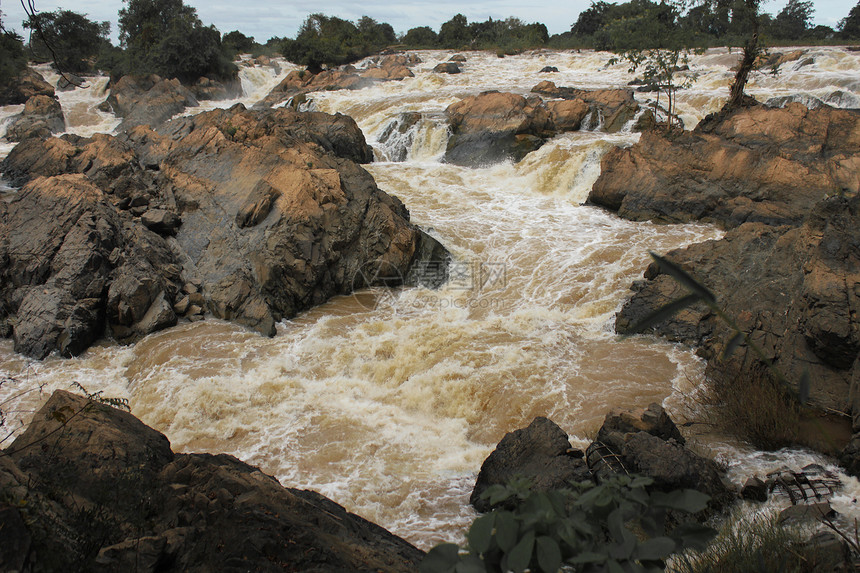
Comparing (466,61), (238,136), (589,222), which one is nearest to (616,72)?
(466,61)

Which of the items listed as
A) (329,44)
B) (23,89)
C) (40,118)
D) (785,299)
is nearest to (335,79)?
(329,44)

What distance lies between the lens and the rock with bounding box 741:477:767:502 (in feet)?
13.5

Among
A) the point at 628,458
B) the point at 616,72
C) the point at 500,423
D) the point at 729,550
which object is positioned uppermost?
the point at 616,72

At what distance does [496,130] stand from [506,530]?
14.9 m

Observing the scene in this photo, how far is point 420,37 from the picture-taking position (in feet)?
145

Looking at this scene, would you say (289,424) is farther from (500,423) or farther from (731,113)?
(731,113)

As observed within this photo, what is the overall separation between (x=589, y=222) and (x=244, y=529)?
32.4ft

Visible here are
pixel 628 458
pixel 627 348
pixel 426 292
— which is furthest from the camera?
pixel 426 292

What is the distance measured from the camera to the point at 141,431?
3742mm

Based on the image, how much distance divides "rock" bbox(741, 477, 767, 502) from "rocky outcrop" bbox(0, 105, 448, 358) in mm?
5875

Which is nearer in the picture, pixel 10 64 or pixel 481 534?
pixel 481 534

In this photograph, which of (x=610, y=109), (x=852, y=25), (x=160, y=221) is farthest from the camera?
(x=852, y=25)

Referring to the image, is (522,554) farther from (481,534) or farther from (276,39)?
(276,39)

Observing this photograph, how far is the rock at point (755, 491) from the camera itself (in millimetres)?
4125
